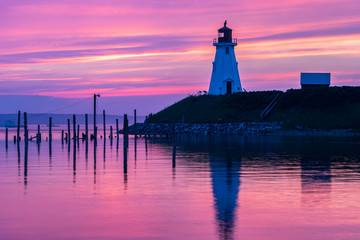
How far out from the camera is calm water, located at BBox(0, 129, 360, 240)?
676 inches

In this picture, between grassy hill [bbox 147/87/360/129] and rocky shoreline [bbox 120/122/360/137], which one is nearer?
rocky shoreline [bbox 120/122/360/137]

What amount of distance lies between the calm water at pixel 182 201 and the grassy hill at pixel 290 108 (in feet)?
177

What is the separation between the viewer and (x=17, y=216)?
19.6 m

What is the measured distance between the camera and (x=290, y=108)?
318 ft

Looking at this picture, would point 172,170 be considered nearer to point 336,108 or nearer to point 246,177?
point 246,177

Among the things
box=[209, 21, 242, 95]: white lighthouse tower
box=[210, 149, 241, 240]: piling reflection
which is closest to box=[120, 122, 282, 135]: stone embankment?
box=[209, 21, 242, 95]: white lighthouse tower

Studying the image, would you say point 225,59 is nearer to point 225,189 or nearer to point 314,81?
point 314,81

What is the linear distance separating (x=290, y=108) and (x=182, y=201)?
76.6 meters

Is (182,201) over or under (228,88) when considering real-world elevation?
under

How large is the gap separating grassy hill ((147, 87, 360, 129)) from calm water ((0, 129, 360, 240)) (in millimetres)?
53994

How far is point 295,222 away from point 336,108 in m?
79.7

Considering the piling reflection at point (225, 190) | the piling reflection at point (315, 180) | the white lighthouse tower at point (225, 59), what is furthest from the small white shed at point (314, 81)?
the piling reflection at point (225, 190)

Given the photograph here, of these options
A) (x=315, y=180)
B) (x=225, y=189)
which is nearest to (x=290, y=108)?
(x=315, y=180)

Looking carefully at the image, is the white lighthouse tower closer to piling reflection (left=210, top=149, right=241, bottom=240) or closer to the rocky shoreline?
the rocky shoreline
